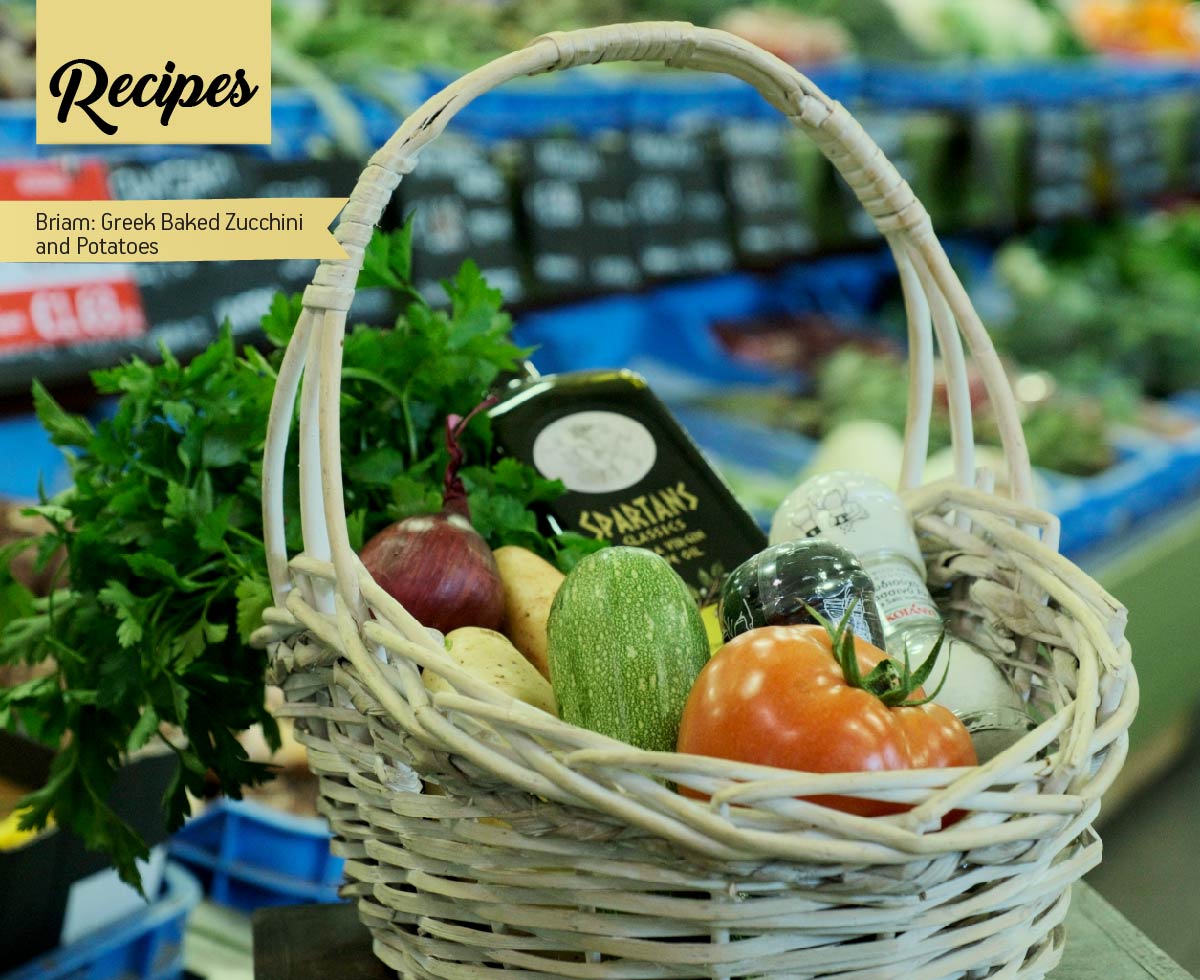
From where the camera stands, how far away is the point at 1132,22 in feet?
17.6

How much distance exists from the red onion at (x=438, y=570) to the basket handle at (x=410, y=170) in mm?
130

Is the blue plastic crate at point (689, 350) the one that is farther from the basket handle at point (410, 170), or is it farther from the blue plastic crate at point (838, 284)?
the basket handle at point (410, 170)

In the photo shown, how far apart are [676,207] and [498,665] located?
5.93ft

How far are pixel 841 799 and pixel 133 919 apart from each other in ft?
3.07

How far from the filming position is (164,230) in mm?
895

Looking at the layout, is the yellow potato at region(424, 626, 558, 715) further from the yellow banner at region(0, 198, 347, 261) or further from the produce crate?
the produce crate

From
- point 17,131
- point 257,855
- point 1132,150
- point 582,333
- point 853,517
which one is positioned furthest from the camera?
point 1132,150

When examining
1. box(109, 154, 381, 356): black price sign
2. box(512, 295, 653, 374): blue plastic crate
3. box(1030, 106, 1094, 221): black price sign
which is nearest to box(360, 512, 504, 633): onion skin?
box(109, 154, 381, 356): black price sign

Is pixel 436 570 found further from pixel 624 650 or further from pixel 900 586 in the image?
pixel 900 586

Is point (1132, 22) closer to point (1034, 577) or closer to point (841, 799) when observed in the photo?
point (1034, 577)

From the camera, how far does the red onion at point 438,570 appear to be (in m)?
1.13

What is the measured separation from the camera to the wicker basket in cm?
78

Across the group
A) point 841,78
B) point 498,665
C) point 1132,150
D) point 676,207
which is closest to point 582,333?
point 676,207

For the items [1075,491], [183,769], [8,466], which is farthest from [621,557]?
[1075,491]
